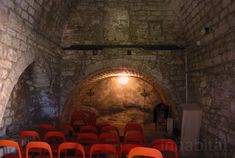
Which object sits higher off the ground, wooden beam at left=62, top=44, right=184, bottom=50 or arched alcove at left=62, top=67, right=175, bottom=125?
wooden beam at left=62, top=44, right=184, bottom=50

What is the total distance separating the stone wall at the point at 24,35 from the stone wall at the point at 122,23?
0.68 metres

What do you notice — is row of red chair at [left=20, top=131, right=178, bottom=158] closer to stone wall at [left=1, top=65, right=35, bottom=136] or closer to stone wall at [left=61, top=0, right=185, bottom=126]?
stone wall at [left=1, top=65, right=35, bottom=136]

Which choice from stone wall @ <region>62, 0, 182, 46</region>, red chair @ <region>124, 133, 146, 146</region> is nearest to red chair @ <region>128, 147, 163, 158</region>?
red chair @ <region>124, 133, 146, 146</region>

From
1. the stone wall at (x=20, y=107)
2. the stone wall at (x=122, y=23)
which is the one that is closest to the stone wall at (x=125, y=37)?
the stone wall at (x=122, y=23)

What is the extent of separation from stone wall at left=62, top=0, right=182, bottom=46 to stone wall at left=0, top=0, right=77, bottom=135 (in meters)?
0.68

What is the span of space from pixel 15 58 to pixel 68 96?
9.71 ft

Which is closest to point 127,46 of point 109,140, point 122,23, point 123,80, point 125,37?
point 125,37

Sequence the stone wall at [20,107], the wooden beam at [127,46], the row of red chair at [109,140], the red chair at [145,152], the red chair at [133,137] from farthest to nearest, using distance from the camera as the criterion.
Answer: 1. the wooden beam at [127,46]
2. the stone wall at [20,107]
3. the red chair at [133,137]
4. the row of red chair at [109,140]
5. the red chair at [145,152]

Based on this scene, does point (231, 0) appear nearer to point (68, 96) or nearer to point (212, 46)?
point (212, 46)

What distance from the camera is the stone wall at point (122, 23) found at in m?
6.97

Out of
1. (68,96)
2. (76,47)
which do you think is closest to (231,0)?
(76,47)

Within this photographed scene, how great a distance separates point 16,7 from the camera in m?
4.00

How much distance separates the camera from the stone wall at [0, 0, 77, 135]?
375cm

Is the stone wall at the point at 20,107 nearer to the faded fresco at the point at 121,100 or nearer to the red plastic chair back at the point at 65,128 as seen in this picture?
the red plastic chair back at the point at 65,128
